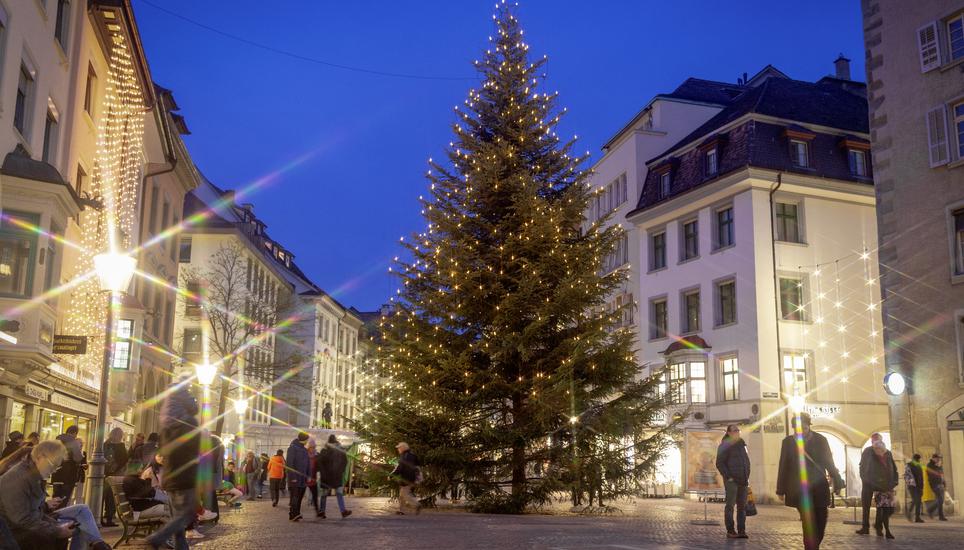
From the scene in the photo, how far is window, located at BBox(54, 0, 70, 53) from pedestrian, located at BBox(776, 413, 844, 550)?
724 inches

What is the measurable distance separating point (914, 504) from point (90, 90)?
22700 mm

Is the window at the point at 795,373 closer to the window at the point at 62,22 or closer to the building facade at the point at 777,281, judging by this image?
the building facade at the point at 777,281

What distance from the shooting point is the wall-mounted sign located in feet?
68.3

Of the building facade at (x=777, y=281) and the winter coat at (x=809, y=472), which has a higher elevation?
the building facade at (x=777, y=281)

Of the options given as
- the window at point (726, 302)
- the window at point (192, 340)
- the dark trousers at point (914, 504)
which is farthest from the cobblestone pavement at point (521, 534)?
the window at point (192, 340)

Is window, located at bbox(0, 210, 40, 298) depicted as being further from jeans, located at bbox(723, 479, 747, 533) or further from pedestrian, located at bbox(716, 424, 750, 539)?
jeans, located at bbox(723, 479, 747, 533)

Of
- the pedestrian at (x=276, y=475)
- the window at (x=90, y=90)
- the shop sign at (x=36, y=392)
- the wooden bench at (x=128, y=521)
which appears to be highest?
the window at (x=90, y=90)

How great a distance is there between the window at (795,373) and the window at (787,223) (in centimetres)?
454

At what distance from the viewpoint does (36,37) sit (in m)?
20.4

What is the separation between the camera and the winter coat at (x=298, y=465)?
19728 mm

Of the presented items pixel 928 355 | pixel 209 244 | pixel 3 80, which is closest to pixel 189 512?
pixel 3 80

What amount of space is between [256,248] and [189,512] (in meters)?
57.6

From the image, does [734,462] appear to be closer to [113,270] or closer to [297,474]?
[297,474]

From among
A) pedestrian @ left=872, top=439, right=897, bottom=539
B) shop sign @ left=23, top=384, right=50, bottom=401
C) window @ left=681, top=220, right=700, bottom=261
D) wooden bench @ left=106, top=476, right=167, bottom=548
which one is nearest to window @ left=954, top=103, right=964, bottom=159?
pedestrian @ left=872, top=439, right=897, bottom=539
